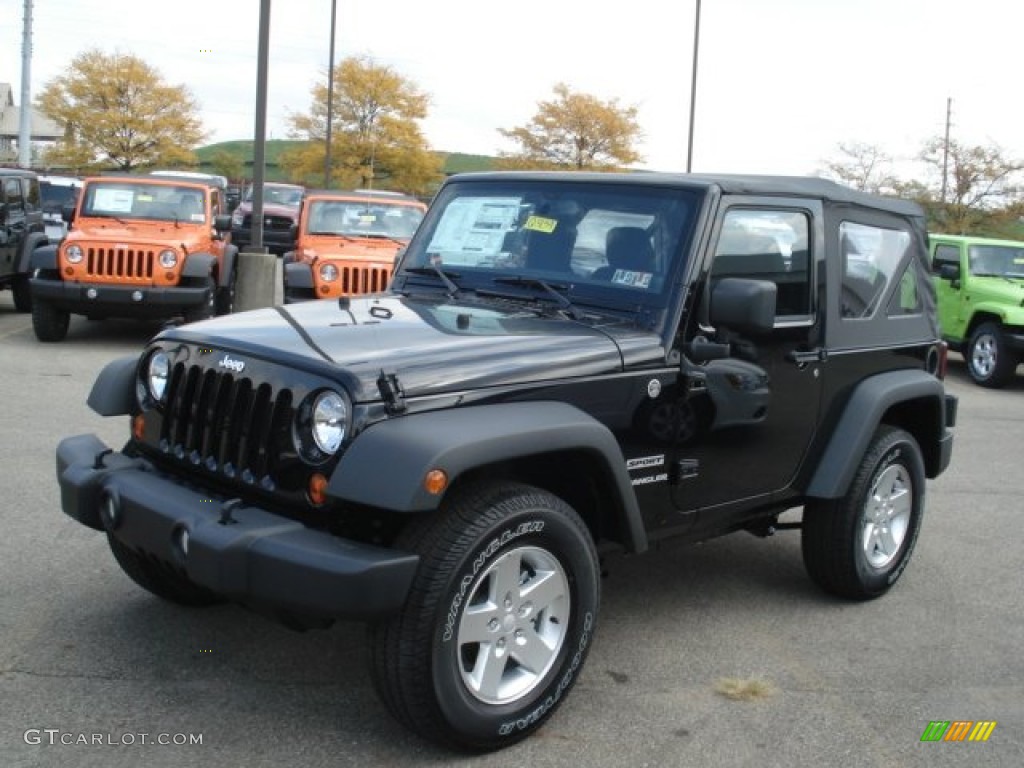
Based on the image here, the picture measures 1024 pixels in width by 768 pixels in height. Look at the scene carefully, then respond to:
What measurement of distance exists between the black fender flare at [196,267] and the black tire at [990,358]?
28.5 ft

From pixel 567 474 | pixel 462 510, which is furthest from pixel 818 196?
pixel 462 510

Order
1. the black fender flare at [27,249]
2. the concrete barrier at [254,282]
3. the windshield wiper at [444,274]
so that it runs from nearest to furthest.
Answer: the windshield wiper at [444,274] < the concrete barrier at [254,282] < the black fender flare at [27,249]

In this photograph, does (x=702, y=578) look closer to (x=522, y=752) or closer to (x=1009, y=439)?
(x=522, y=752)

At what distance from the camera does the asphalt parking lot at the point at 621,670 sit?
349 cm

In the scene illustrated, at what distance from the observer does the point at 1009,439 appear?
9602 mm

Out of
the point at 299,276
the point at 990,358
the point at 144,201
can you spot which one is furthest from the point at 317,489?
the point at 990,358

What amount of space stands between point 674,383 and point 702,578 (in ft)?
5.34

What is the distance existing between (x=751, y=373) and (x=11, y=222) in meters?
11.8

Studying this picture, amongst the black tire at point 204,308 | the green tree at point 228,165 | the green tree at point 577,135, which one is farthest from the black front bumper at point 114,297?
the green tree at point 228,165

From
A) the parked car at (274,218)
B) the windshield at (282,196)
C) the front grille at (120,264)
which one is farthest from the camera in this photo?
the windshield at (282,196)

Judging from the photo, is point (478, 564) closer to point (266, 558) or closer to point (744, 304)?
point (266, 558)

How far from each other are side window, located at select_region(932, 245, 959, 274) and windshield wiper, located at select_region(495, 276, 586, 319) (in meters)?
10.7

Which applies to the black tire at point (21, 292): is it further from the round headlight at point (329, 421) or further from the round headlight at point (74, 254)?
the round headlight at point (329, 421)

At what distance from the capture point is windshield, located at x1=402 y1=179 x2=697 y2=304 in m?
4.22
